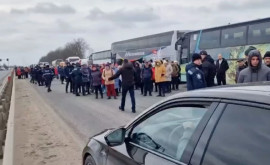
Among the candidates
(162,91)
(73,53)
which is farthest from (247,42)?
(73,53)

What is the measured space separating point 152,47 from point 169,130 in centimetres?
2824

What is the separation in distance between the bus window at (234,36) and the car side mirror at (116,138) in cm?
1634

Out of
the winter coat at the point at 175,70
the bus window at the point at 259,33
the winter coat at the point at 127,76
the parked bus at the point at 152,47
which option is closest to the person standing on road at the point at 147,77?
the winter coat at the point at 175,70

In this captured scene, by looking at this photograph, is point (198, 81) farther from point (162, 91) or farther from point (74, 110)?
point (162, 91)

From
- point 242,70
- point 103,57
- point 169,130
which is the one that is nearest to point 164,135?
point 169,130

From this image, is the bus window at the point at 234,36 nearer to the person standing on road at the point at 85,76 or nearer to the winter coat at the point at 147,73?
the winter coat at the point at 147,73

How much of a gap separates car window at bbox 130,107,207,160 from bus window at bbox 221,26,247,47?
1651 centimetres

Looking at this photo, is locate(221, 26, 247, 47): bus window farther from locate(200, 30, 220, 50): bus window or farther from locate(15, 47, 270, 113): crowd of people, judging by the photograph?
locate(15, 47, 270, 113): crowd of people

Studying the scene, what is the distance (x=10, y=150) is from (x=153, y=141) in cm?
389

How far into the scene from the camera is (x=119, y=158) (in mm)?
3293

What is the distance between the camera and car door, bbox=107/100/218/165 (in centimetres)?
256

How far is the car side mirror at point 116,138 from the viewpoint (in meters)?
3.45

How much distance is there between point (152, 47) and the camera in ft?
102

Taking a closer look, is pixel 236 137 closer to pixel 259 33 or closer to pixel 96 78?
pixel 96 78
